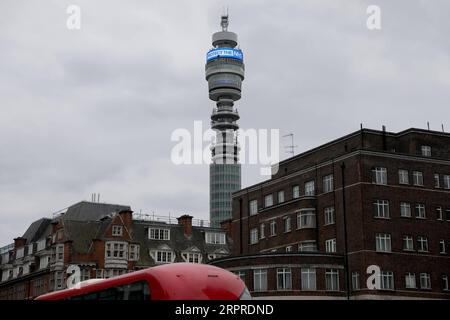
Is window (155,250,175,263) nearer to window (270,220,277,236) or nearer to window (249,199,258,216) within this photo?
window (249,199,258,216)

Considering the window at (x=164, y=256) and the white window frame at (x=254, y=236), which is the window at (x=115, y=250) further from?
the white window frame at (x=254, y=236)

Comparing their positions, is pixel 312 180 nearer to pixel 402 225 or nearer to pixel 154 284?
pixel 402 225

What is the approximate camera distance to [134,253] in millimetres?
103125

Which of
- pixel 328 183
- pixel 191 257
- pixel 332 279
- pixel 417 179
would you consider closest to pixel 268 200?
pixel 328 183

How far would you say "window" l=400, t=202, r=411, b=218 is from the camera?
6931 cm

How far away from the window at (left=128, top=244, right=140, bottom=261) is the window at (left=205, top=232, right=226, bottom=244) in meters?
13.9

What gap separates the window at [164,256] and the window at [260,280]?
131 ft

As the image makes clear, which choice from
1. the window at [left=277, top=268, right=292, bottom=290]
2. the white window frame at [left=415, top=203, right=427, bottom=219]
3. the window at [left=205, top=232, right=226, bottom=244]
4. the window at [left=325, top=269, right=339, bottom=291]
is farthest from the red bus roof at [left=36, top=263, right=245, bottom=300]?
the window at [left=205, top=232, right=226, bottom=244]

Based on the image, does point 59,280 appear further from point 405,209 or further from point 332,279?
point 405,209

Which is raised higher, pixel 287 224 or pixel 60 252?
pixel 60 252

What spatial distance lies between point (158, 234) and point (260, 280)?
43.3 m
